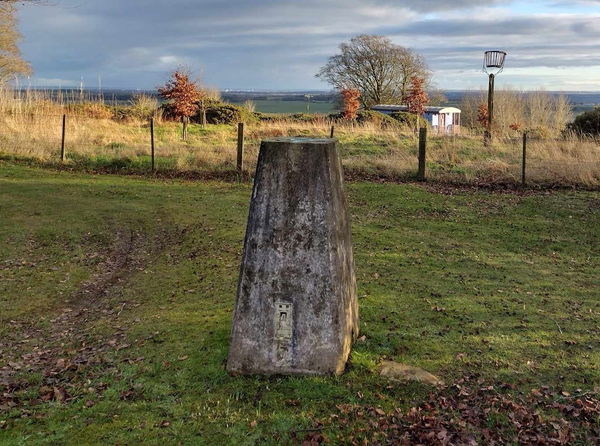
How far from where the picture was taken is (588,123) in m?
24.6

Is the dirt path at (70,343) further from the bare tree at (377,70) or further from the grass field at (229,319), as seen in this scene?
the bare tree at (377,70)

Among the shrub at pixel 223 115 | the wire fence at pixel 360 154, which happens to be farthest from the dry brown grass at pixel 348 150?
the shrub at pixel 223 115

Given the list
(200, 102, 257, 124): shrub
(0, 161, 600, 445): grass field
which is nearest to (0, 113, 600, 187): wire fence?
(0, 161, 600, 445): grass field

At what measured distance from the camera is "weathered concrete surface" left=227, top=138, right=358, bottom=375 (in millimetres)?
4719

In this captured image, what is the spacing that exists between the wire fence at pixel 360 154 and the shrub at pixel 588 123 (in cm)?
480

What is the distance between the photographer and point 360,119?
3291 cm

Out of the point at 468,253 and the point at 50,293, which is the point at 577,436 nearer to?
the point at 468,253

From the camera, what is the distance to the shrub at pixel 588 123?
947 inches

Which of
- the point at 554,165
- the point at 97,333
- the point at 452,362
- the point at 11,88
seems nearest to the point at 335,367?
the point at 452,362

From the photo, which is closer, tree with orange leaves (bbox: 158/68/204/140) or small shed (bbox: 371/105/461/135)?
tree with orange leaves (bbox: 158/68/204/140)

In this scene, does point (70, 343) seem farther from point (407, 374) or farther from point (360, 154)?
point (360, 154)

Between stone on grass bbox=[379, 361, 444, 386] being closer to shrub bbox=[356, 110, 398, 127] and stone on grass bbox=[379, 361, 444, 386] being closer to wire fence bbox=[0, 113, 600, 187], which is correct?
wire fence bbox=[0, 113, 600, 187]

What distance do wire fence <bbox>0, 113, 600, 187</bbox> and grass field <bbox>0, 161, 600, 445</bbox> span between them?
3.71 meters

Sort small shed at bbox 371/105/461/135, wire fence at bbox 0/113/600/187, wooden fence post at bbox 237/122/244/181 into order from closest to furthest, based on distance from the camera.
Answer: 1. wire fence at bbox 0/113/600/187
2. wooden fence post at bbox 237/122/244/181
3. small shed at bbox 371/105/461/135
